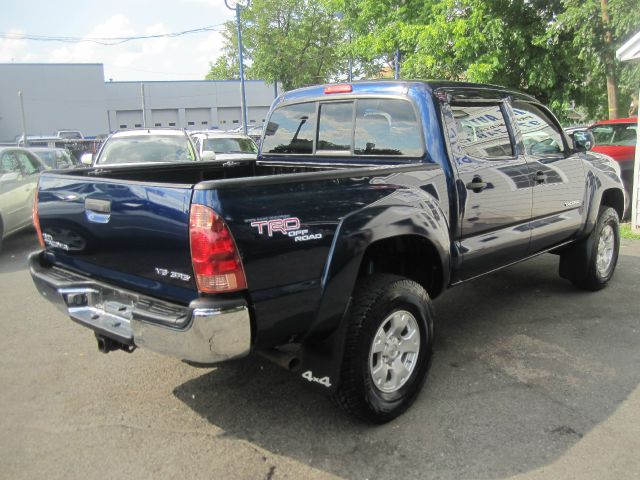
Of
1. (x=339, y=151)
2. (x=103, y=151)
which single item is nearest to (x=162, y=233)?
(x=339, y=151)

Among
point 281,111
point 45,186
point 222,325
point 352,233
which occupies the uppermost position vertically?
point 281,111

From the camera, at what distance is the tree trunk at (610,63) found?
34.4 ft

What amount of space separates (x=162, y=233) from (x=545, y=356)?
2.92m

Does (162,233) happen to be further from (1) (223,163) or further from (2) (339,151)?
(1) (223,163)

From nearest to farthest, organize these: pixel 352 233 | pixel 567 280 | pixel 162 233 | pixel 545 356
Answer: pixel 162 233, pixel 352 233, pixel 545 356, pixel 567 280

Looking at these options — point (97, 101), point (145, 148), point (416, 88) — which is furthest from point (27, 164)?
point (97, 101)

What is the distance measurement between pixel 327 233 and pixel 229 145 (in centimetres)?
1237

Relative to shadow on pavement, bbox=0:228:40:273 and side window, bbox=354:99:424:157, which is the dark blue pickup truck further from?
shadow on pavement, bbox=0:228:40:273

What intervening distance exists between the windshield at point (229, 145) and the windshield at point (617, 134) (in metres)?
8.18

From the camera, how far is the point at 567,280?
5.88 m

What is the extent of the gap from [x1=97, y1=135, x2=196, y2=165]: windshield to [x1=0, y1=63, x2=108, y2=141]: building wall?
44.4 m

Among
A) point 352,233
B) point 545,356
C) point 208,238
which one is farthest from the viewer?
point 545,356

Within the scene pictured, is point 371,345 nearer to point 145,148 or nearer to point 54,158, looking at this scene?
point 145,148

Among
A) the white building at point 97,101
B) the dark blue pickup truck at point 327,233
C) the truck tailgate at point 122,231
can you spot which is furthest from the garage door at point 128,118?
the truck tailgate at point 122,231
